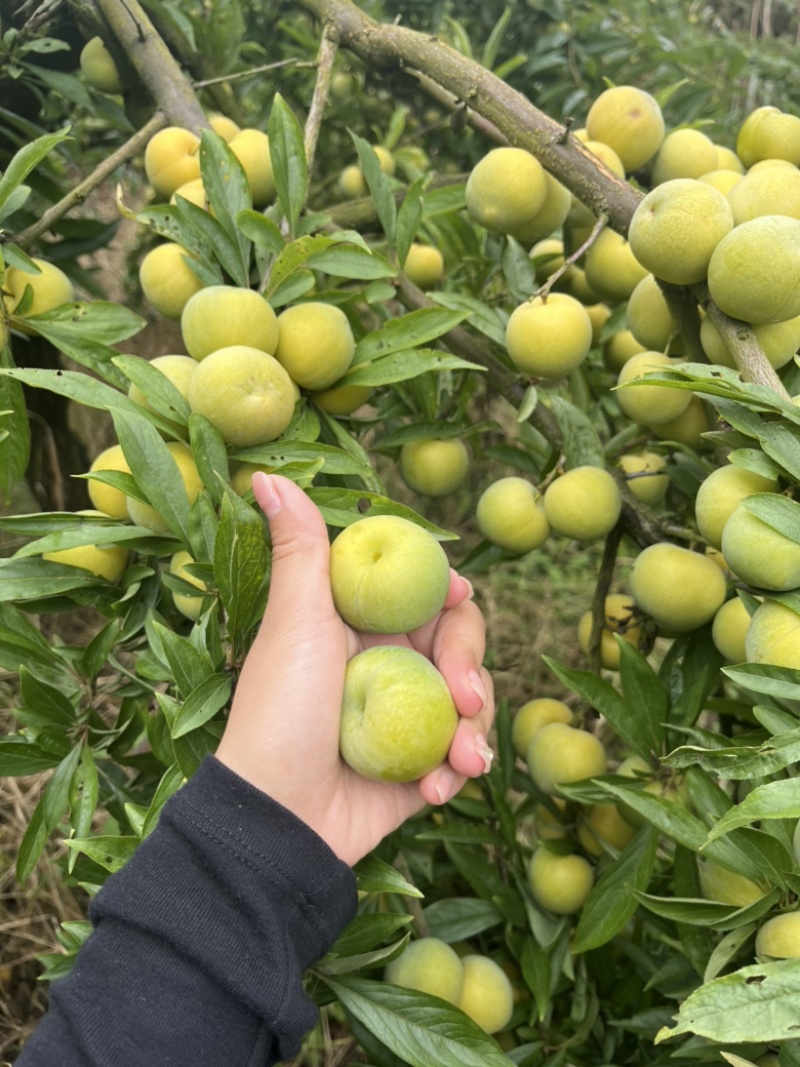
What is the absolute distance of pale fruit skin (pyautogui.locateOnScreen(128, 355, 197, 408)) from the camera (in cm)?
121

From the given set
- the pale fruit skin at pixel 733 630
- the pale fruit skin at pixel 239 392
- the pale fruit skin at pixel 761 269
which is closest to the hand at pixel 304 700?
the pale fruit skin at pixel 239 392

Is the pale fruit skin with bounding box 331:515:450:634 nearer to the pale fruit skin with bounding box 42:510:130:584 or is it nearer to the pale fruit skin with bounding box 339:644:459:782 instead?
the pale fruit skin with bounding box 339:644:459:782

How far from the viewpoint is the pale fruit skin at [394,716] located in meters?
0.98

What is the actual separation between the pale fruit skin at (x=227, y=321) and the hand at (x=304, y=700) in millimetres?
327

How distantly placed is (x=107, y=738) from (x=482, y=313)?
110 centimetres

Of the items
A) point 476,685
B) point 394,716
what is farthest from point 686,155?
point 394,716

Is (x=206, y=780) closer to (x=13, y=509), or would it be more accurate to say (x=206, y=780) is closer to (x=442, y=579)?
(x=442, y=579)

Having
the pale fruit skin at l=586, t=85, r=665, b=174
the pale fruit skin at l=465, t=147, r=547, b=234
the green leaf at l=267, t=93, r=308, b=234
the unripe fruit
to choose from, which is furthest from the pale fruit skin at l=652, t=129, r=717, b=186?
the unripe fruit

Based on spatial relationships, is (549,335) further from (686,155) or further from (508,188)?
(686,155)

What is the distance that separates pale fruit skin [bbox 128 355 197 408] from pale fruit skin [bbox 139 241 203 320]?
22 cm

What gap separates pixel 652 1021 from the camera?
A: 1398 mm

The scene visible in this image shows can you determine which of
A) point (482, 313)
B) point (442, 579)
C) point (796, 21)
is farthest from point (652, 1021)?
point (796, 21)

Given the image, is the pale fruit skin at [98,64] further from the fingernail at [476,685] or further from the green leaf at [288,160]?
the fingernail at [476,685]

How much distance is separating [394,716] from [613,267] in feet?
3.53
